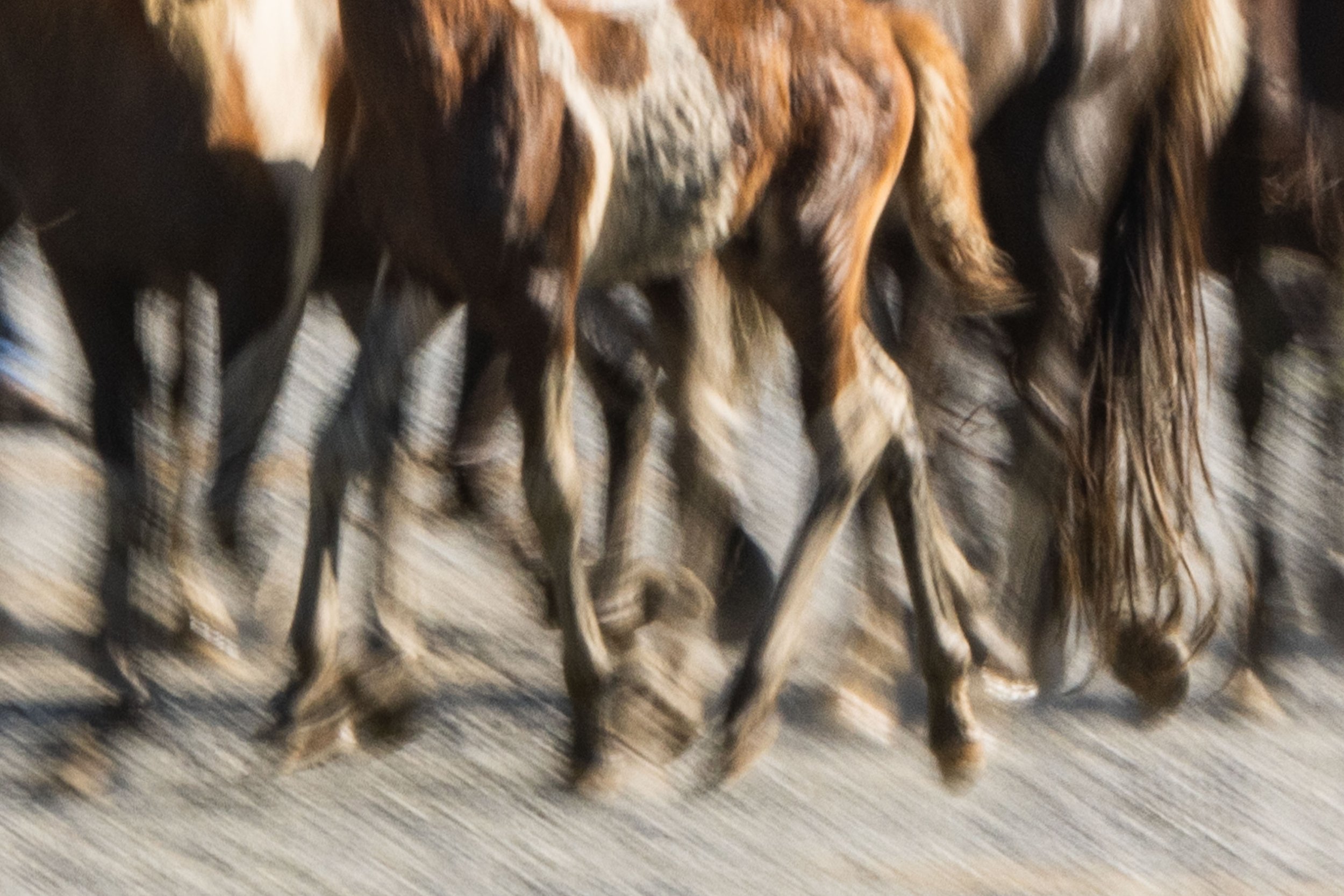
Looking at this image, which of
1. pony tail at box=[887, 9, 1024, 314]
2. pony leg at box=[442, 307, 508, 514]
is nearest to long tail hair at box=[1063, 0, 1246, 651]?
pony tail at box=[887, 9, 1024, 314]

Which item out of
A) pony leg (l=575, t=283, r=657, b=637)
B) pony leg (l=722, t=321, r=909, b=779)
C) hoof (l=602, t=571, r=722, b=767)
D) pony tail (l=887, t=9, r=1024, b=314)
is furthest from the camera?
pony leg (l=575, t=283, r=657, b=637)

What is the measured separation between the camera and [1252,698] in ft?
15.4

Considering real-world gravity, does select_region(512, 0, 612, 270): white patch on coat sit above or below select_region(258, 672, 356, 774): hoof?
above

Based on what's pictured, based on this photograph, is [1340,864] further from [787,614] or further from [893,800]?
[787,614]

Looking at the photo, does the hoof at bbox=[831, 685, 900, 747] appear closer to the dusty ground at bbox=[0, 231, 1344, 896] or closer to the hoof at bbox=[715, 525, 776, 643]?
the dusty ground at bbox=[0, 231, 1344, 896]

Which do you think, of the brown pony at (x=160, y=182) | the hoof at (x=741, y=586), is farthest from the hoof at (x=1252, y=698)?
the brown pony at (x=160, y=182)

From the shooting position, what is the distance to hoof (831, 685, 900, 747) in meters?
4.45

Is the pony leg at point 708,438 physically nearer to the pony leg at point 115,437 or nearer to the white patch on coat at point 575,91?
the white patch on coat at point 575,91

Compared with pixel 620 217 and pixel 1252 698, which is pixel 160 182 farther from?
pixel 1252 698

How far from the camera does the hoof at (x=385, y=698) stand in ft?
13.2

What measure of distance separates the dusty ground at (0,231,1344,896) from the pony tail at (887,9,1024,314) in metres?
1.03

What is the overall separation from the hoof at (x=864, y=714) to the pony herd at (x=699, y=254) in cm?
27

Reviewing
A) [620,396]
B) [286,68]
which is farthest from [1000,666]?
[286,68]

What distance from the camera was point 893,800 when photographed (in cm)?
406
